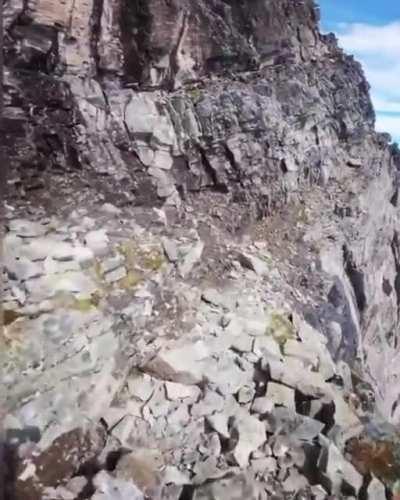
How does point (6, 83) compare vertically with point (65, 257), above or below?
above

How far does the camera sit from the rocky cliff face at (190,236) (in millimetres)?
4965

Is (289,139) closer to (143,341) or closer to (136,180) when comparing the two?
(136,180)

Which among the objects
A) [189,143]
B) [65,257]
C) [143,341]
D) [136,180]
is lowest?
[143,341]

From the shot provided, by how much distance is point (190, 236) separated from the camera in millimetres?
8570

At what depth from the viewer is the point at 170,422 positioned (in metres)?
5.09

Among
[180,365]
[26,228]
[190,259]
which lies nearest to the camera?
[180,365]

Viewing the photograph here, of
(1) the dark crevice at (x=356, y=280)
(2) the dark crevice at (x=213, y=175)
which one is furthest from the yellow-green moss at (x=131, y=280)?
(1) the dark crevice at (x=356, y=280)

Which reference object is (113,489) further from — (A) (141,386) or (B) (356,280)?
(B) (356,280)

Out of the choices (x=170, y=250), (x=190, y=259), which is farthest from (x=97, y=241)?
(x=190, y=259)

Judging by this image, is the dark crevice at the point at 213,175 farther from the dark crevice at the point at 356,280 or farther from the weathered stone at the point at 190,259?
the dark crevice at the point at 356,280

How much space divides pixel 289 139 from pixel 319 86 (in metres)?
2.94

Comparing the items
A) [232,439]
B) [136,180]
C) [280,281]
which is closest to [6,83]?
[136,180]

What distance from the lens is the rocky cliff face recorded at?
4965 mm

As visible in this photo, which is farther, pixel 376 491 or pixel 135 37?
pixel 135 37
